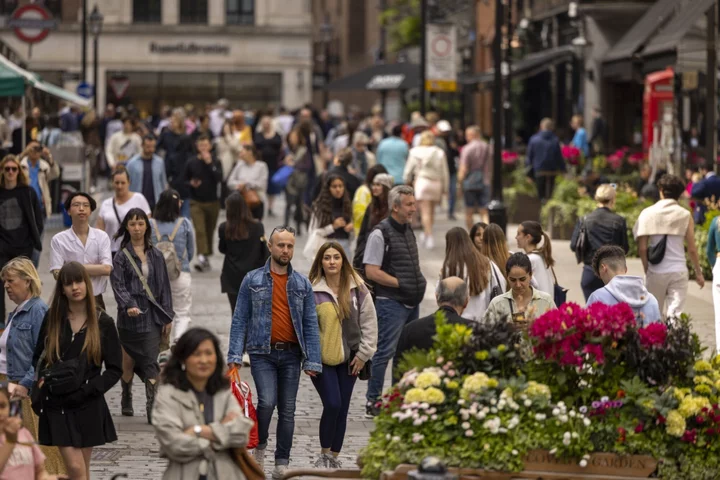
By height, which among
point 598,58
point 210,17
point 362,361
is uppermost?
point 210,17

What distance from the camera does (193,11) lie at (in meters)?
65.2

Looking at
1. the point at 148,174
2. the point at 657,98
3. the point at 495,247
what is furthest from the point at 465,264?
the point at 657,98

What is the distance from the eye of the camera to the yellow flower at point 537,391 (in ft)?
25.3

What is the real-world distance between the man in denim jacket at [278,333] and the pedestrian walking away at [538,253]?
215 cm

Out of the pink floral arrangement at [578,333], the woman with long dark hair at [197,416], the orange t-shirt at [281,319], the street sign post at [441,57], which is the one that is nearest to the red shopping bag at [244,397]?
the orange t-shirt at [281,319]

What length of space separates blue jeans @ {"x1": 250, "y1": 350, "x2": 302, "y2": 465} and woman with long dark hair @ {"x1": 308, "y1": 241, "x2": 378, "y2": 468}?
23 cm

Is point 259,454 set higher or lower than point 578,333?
lower

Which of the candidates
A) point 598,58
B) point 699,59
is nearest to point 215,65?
point 598,58

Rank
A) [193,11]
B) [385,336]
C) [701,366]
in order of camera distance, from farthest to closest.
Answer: [193,11] < [385,336] < [701,366]

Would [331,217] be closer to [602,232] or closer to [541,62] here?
[602,232]

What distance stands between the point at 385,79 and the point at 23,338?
28558 millimetres

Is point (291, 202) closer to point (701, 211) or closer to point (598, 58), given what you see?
point (701, 211)

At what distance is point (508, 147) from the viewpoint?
29000 mm

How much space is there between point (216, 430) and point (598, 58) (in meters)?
30.2
